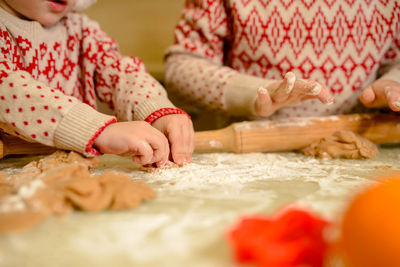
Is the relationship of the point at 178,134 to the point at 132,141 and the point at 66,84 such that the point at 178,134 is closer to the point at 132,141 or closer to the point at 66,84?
the point at 132,141

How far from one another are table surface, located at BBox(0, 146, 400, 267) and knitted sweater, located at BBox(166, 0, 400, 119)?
0.30 meters

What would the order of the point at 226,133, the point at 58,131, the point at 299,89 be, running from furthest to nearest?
the point at 226,133, the point at 299,89, the point at 58,131

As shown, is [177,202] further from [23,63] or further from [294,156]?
[23,63]

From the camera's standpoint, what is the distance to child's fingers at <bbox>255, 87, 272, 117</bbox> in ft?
2.67

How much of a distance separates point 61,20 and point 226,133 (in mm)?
536

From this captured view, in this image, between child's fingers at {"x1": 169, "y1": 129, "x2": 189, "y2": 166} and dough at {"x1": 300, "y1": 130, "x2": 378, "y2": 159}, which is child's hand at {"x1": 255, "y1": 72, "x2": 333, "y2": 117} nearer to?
dough at {"x1": 300, "y1": 130, "x2": 378, "y2": 159}

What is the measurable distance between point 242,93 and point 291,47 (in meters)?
0.23

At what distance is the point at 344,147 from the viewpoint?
0.84 metres

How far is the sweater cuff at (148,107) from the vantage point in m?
0.86

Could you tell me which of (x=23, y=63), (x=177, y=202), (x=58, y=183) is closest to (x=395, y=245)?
(x=177, y=202)

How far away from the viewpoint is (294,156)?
881 millimetres

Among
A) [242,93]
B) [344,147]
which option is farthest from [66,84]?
[344,147]

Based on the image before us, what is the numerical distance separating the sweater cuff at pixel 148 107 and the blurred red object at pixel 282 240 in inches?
Answer: 20.0

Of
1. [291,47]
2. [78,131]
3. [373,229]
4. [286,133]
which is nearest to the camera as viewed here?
[373,229]
